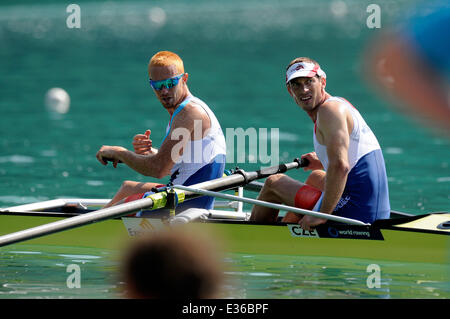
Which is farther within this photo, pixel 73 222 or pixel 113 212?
pixel 113 212

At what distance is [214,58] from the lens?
5025 centimetres

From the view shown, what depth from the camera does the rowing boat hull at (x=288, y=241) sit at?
7.89 m

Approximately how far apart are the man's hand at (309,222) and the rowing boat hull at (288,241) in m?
0.22

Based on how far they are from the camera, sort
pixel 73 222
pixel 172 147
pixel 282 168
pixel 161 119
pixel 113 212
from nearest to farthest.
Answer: pixel 73 222 → pixel 113 212 → pixel 172 147 → pixel 282 168 → pixel 161 119

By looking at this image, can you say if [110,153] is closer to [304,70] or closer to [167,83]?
[167,83]

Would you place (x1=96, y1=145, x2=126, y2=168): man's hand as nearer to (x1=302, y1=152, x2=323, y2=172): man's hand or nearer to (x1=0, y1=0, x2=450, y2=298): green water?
(x1=0, y1=0, x2=450, y2=298): green water

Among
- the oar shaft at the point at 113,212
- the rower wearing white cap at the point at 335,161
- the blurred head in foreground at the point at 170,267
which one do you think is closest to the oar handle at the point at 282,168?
the oar shaft at the point at 113,212

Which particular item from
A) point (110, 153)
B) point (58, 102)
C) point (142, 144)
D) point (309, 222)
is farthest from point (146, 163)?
point (58, 102)

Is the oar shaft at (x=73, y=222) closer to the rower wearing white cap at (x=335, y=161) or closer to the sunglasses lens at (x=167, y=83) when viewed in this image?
the sunglasses lens at (x=167, y=83)

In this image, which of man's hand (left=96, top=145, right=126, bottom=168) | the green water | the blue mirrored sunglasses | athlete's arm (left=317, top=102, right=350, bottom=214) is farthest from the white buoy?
athlete's arm (left=317, top=102, right=350, bottom=214)

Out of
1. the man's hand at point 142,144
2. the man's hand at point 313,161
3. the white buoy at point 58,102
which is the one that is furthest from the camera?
the white buoy at point 58,102

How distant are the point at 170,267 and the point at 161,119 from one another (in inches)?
847

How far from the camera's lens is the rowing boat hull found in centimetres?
789

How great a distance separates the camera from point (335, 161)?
746 cm
